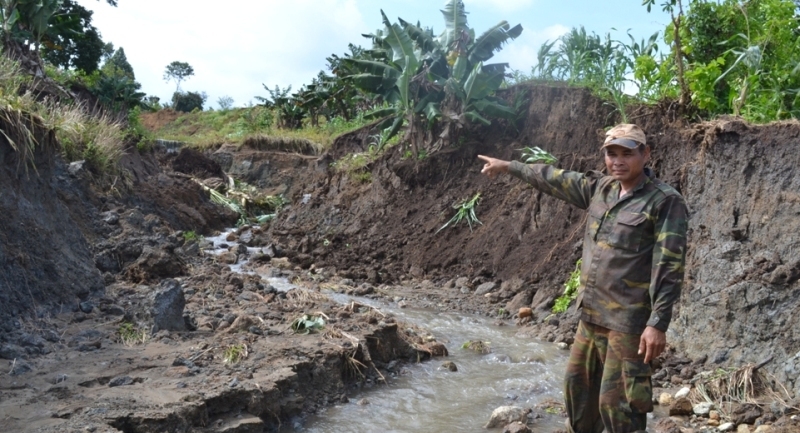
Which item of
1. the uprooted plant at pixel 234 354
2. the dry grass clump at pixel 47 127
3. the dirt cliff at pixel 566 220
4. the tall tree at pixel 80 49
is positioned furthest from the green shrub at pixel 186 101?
the uprooted plant at pixel 234 354

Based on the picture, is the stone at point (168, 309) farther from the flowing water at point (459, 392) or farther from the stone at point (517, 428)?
the stone at point (517, 428)

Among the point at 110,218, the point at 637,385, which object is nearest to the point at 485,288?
the point at 110,218

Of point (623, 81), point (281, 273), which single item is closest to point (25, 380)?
point (281, 273)

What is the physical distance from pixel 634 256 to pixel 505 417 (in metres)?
1.90

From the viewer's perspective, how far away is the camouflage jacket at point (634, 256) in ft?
11.8

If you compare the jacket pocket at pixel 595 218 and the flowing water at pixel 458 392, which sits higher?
the jacket pocket at pixel 595 218

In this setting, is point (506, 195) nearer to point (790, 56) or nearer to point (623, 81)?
point (623, 81)

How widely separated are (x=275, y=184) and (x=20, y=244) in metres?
17.5

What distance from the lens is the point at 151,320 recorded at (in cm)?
600

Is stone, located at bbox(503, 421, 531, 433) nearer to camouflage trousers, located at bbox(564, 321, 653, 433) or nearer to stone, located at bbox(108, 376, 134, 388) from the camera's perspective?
camouflage trousers, located at bbox(564, 321, 653, 433)

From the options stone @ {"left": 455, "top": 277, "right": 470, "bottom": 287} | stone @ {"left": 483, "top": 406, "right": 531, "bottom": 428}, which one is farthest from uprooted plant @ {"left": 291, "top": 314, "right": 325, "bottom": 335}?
stone @ {"left": 455, "top": 277, "right": 470, "bottom": 287}

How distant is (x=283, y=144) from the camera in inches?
1008

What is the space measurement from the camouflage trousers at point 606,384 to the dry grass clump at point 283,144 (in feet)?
68.9

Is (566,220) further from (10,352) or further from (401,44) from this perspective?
(10,352)
